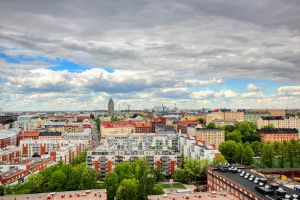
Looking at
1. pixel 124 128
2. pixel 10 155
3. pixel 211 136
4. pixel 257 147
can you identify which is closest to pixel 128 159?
pixel 10 155

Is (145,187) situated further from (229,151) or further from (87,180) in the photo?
(229,151)

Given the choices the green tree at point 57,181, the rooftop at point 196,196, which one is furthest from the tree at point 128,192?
the green tree at point 57,181

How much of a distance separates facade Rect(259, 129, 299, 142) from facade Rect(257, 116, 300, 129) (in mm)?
23600

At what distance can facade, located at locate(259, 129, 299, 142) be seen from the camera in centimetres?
9125

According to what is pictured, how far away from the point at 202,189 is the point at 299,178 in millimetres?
16029

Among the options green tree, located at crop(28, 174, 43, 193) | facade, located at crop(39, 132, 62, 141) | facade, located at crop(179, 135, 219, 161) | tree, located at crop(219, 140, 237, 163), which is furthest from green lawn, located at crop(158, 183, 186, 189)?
facade, located at crop(39, 132, 62, 141)

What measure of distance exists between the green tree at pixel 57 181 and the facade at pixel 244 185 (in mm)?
18622

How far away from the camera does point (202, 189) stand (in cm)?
4706

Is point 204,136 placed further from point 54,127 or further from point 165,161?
point 54,127

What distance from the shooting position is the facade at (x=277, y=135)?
299ft

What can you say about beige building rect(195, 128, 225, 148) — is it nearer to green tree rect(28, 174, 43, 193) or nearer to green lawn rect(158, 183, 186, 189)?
green lawn rect(158, 183, 186, 189)

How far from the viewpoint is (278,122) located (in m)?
124

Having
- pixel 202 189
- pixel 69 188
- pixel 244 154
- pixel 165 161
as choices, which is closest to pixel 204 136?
pixel 244 154

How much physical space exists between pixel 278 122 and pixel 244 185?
97.7 meters
